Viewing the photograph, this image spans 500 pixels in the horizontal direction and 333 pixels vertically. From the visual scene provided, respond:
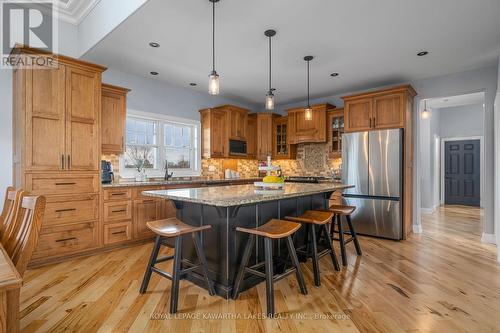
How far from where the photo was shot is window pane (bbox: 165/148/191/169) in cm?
522

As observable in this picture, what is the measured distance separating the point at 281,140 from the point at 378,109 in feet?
7.74

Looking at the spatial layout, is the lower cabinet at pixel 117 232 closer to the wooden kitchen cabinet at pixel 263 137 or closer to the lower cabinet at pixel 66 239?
the lower cabinet at pixel 66 239

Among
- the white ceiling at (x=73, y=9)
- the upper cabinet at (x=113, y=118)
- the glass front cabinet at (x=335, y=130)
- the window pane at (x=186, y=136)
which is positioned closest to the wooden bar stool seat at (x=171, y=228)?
the upper cabinet at (x=113, y=118)

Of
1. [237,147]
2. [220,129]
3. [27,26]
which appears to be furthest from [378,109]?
[27,26]

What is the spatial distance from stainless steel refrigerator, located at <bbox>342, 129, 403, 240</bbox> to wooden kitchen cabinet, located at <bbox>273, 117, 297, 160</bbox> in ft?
5.46

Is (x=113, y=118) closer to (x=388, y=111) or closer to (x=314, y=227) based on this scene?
(x=314, y=227)

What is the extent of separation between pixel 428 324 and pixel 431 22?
291 cm

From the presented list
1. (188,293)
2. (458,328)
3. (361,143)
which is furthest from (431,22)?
(188,293)

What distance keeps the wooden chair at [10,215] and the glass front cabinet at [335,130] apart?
4996 millimetres

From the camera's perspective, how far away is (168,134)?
5.20m

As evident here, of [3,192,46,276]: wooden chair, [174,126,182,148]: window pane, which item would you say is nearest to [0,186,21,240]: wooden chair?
[3,192,46,276]: wooden chair

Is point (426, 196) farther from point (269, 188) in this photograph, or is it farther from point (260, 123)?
point (269, 188)

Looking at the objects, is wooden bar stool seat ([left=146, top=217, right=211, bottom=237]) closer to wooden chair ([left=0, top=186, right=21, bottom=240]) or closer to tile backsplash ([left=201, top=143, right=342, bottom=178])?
wooden chair ([left=0, top=186, right=21, bottom=240])

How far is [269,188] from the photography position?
287cm
